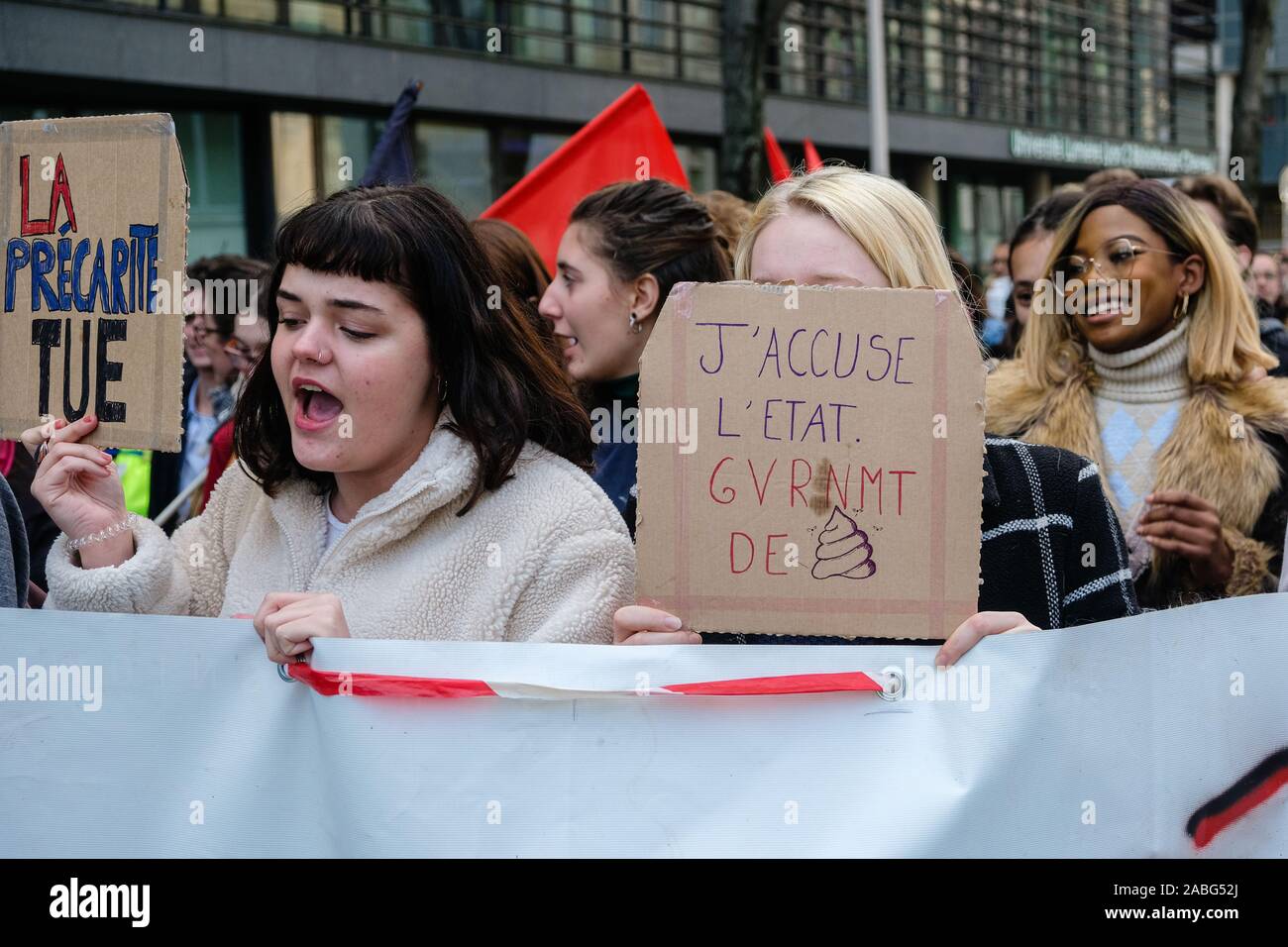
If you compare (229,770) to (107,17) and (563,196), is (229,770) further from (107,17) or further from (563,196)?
(107,17)

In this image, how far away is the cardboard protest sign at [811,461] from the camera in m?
1.95

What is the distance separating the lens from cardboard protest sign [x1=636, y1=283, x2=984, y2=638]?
1.95 meters

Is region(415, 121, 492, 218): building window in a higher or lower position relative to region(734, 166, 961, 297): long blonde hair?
higher

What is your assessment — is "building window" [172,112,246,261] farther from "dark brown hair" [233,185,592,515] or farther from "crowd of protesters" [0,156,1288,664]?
"dark brown hair" [233,185,592,515]

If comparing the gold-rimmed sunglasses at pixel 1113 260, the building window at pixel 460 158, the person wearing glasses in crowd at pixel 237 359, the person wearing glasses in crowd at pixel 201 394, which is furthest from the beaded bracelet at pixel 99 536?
the building window at pixel 460 158

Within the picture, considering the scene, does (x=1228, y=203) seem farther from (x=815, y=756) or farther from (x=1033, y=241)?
(x=815, y=756)

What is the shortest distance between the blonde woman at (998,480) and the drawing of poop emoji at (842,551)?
1.04ft

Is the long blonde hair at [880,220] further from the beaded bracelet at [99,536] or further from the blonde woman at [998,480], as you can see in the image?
the beaded bracelet at [99,536]

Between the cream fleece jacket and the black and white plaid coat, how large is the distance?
231 mm

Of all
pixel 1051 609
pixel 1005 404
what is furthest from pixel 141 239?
pixel 1005 404

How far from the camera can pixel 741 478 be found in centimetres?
197

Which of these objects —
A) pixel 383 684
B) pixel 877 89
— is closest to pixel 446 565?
pixel 383 684

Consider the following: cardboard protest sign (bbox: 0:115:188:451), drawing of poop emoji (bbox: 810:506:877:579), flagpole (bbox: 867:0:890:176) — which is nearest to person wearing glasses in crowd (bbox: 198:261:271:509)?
cardboard protest sign (bbox: 0:115:188:451)
